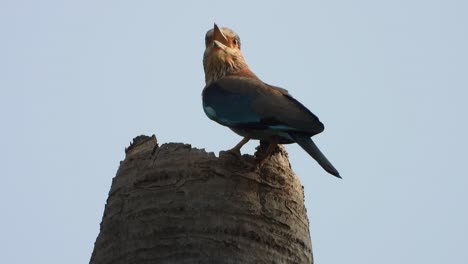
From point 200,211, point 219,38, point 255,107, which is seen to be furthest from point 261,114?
point 219,38

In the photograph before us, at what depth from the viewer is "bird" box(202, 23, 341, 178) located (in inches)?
203

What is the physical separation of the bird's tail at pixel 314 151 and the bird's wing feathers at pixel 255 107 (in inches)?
1.8

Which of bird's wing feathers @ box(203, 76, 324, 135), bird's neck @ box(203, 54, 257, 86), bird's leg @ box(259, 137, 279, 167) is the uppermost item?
bird's neck @ box(203, 54, 257, 86)

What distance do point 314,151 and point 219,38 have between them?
2685 mm

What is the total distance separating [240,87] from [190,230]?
5.60 feet

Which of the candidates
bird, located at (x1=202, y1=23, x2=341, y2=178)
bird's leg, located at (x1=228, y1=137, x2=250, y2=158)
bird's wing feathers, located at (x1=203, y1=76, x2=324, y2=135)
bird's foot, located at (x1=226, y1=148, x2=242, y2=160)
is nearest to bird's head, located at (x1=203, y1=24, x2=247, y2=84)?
bird, located at (x1=202, y1=23, x2=341, y2=178)

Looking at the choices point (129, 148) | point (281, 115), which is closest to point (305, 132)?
point (281, 115)

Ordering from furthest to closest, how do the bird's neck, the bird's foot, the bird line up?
1. the bird's neck
2. the bird
3. the bird's foot

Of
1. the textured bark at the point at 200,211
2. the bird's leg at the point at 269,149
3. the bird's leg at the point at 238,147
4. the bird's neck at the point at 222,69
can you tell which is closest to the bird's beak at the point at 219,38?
the bird's neck at the point at 222,69

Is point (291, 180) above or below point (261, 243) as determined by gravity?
above

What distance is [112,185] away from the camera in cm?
518

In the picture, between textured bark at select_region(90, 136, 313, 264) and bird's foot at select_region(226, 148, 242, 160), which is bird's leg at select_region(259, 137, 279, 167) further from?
bird's foot at select_region(226, 148, 242, 160)

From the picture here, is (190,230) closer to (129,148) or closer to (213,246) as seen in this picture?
(213,246)

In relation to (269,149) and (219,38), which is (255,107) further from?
(219,38)
